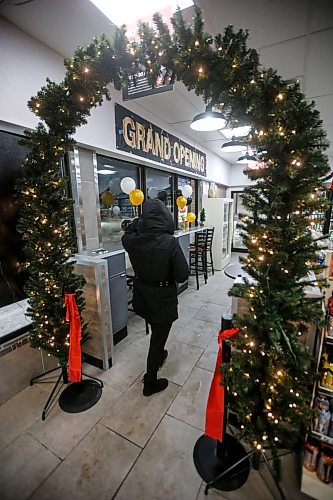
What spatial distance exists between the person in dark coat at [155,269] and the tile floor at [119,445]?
26cm

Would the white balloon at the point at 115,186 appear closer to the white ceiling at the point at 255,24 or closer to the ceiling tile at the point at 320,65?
the white ceiling at the point at 255,24

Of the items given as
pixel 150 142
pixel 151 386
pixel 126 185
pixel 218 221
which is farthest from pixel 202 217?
pixel 151 386

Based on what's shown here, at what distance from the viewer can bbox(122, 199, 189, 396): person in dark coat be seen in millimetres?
1745

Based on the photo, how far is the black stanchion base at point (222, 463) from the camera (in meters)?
1.33

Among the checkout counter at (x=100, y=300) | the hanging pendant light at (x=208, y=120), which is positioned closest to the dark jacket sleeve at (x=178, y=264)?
the checkout counter at (x=100, y=300)

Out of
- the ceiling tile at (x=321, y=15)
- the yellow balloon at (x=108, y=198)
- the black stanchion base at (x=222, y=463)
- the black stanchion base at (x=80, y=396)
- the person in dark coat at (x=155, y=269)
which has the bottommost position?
the black stanchion base at (x=222, y=463)

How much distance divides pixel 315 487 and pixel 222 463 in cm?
51

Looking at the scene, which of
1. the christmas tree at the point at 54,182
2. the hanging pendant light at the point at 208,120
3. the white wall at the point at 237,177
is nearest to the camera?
the christmas tree at the point at 54,182

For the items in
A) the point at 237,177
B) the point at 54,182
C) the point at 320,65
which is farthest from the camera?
the point at 237,177

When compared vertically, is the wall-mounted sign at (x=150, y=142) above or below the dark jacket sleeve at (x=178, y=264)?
above

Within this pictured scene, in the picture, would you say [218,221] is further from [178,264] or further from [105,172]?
[178,264]

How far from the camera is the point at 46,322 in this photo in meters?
1.77

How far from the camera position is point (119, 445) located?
154 centimetres

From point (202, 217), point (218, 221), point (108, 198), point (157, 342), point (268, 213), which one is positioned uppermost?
point (108, 198)
